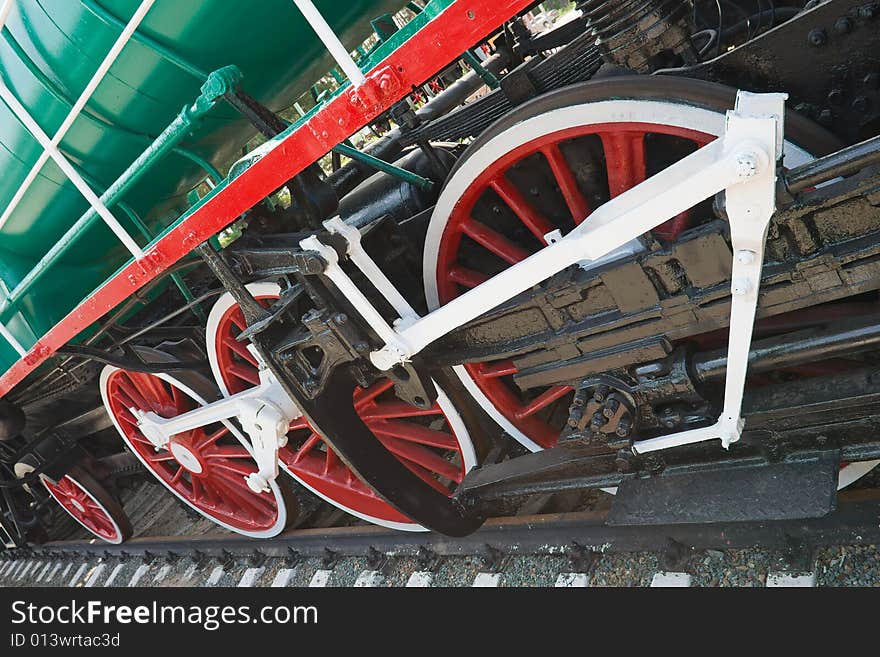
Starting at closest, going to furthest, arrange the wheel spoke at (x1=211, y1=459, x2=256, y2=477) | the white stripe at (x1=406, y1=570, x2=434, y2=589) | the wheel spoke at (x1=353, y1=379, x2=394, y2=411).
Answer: the white stripe at (x1=406, y1=570, x2=434, y2=589) < the wheel spoke at (x1=353, y1=379, x2=394, y2=411) < the wheel spoke at (x1=211, y1=459, x2=256, y2=477)

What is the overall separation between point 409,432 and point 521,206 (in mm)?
1466

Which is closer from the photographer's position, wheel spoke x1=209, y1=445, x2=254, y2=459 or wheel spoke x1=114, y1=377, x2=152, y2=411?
wheel spoke x1=209, y1=445, x2=254, y2=459

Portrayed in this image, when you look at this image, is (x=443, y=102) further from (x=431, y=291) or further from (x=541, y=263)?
(x=541, y=263)

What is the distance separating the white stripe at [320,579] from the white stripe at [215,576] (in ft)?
2.68

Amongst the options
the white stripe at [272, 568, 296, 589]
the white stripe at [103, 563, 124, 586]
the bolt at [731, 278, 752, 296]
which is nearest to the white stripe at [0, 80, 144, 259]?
the bolt at [731, 278, 752, 296]

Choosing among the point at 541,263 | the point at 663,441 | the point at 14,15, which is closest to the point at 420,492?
the point at 663,441

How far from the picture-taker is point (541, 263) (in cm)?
218

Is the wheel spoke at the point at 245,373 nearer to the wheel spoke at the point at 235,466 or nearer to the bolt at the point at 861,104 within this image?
the wheel spoke at the point at 235,466

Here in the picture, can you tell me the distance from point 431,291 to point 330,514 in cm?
202

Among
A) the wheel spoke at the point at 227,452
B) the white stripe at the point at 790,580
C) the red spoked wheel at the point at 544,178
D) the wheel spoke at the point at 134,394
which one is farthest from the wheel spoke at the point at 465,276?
the wheel spoke at the point at 134,394

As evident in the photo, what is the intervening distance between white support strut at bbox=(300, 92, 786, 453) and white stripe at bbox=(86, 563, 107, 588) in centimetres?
390

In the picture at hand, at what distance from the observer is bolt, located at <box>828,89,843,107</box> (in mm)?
2031

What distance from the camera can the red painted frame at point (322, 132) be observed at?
1.76m

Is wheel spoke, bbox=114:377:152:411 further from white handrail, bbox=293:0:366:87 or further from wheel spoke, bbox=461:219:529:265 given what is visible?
white handrail, bbox=293:0:366:87
